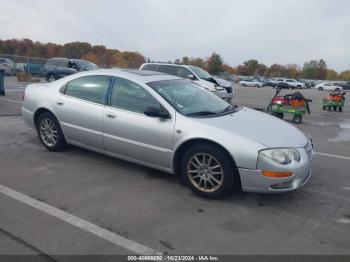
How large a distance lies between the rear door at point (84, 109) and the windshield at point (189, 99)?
867mm

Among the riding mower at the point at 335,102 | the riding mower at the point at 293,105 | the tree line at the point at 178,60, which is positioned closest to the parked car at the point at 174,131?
the riding mower at the point at 293,105

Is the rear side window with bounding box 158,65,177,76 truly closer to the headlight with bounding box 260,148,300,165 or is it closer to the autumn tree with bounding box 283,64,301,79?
the headlight with bounding box 260,148,300,165

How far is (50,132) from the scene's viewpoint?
17.5 ft

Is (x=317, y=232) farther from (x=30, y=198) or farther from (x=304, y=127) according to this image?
(x=304, y=127)

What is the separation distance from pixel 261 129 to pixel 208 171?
849mm

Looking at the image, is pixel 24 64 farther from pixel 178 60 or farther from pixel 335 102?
pixel 178 60

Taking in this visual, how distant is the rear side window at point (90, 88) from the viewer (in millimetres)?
4734

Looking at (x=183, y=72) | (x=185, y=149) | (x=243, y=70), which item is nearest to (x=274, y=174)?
(x=185, y=149)

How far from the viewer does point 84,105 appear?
480 cm

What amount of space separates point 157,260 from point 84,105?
284 centimetres

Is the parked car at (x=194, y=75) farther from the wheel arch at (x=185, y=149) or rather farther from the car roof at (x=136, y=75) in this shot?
the wheel arch at (x=185, y=149)

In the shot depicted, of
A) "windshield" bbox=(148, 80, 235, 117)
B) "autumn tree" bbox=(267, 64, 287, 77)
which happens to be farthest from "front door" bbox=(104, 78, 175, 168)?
"autumn tree" bbox=(267, 64, 287, 77)

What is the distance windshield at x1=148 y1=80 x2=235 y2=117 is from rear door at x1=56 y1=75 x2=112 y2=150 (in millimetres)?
867

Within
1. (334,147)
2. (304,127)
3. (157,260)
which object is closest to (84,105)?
(157,260)
